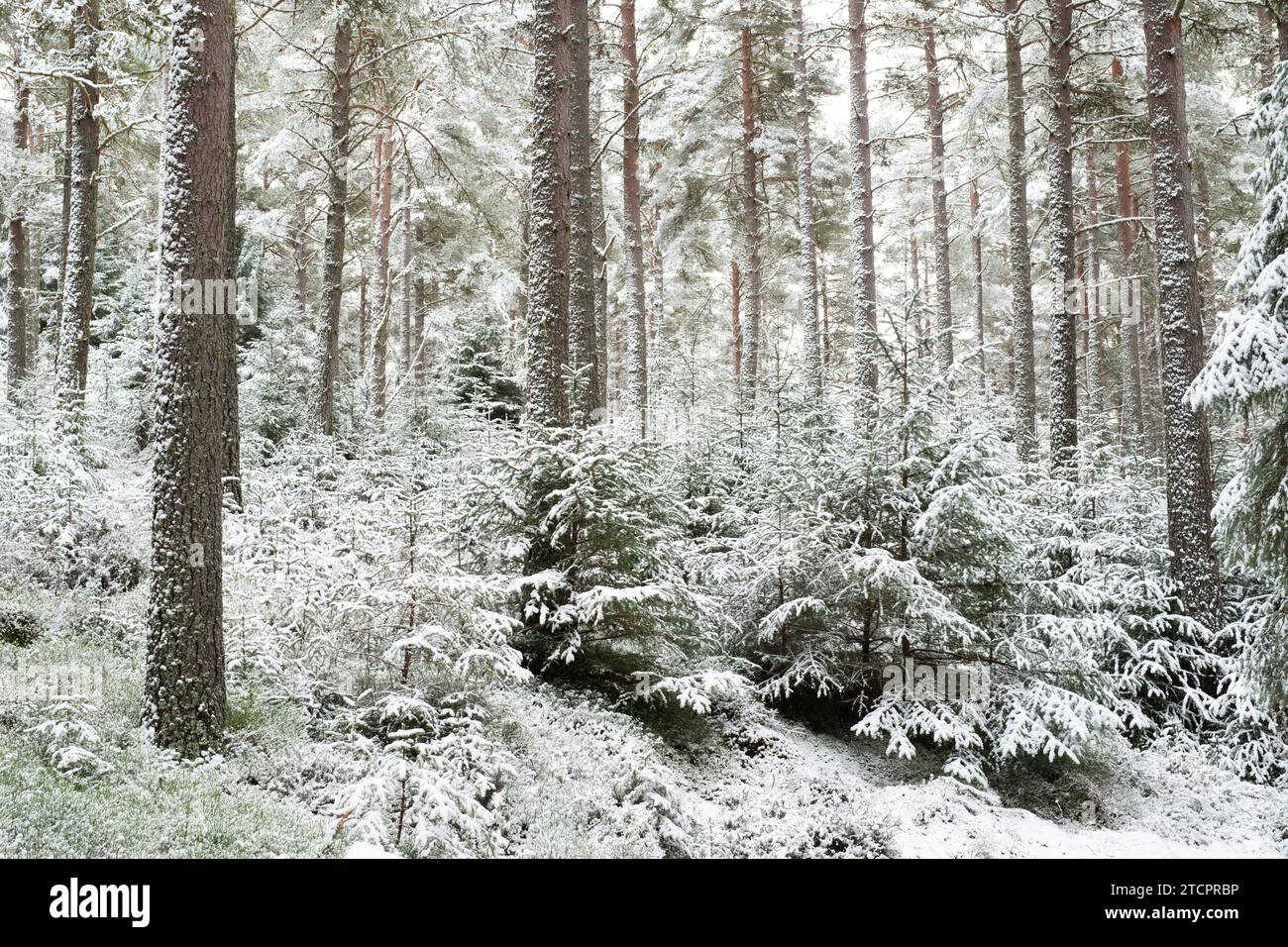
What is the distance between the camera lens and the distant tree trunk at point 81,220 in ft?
38.9

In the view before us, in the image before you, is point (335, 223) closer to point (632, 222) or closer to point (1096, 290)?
point (632, 222)

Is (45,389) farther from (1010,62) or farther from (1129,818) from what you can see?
(1010,62)

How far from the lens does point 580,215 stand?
356 inches

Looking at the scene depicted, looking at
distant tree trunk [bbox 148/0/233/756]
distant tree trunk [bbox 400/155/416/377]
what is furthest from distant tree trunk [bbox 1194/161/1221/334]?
distant tree trunk [bbox 148/0/233/756]

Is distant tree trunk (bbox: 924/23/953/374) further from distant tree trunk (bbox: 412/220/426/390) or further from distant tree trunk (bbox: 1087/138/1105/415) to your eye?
distant tree trunk (bbox: 412/220/426/390)

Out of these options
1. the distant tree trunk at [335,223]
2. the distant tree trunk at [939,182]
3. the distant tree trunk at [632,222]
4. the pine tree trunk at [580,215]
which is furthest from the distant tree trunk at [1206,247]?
the distant tree trunk at [335,223]

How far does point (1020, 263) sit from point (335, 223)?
1288 cm

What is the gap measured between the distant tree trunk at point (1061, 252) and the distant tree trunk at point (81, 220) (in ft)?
49.8

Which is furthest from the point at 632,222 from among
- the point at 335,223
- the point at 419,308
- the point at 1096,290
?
the point at 1096,290

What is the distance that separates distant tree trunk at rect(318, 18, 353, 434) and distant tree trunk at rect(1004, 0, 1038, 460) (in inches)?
481
